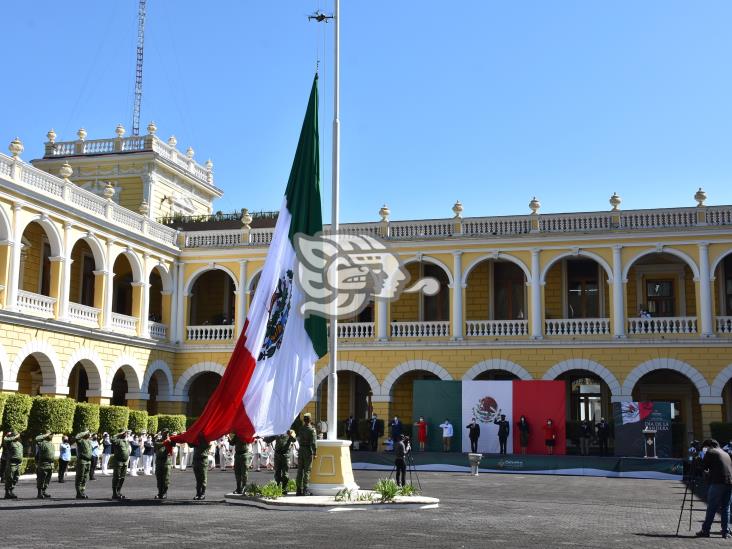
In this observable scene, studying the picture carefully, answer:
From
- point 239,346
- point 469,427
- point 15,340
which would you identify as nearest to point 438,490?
point 239,346

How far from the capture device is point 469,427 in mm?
33688

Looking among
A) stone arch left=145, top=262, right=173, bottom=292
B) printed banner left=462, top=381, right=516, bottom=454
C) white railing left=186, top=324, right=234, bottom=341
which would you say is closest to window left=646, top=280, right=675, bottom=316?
printed banner left=462, top=381, right=516, bottom=454

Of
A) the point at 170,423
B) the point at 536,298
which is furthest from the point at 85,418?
the point at 536,298

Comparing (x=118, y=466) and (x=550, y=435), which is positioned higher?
(x=550, y=435)

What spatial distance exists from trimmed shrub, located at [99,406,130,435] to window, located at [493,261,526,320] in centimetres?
1632

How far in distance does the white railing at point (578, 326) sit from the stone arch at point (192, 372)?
44.7 ft

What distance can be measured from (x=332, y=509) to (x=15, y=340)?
1722 cm

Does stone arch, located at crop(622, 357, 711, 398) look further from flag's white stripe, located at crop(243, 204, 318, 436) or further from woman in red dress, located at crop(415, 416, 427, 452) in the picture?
flag's white stripe, located at crop(243, 204, 318, 436)

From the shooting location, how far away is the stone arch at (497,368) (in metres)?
37.0

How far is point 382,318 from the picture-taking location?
38719 millimetres

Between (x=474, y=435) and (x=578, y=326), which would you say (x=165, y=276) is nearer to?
(x=474, y=435)

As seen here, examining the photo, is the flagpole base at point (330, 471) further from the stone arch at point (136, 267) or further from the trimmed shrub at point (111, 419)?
the stone arch at point (136, 267)

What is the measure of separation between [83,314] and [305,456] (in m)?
18.6

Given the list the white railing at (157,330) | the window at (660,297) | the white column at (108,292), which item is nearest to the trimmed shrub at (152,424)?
the white column at (108,292)
